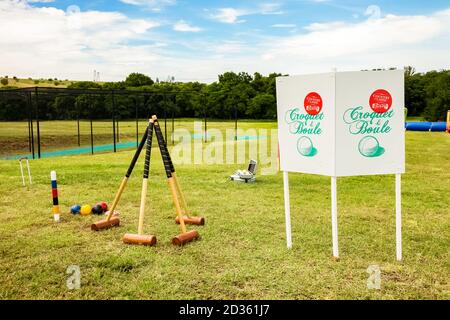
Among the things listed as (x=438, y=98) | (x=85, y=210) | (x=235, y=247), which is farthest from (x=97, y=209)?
(x=438, y=98)

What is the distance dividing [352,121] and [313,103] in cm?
48

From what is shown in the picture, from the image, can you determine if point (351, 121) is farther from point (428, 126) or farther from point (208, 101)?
point (208, 101)

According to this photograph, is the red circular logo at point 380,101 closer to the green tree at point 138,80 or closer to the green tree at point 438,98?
the green tree at point 438,98

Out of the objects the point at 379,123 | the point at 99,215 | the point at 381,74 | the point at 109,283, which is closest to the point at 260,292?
the point at 109,283

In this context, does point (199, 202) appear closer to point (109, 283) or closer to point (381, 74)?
point (109, 283)

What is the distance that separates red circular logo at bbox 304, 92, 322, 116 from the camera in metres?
4.75

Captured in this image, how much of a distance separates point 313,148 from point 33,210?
5.29m

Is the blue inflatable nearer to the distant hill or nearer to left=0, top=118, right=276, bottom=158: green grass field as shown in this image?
left=0, top=118, right=276, bottom=158: green grass field

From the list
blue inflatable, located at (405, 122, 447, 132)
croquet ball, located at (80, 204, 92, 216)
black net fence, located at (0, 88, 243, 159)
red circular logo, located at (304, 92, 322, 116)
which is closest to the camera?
red circular logo, located at (304, 92, 322, 116)

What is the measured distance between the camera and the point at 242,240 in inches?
227

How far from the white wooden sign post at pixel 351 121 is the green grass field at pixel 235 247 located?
2.14 feet

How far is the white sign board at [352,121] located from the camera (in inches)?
183

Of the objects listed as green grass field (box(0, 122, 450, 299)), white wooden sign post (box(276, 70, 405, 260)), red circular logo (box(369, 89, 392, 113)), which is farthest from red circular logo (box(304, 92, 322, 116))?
green grass field (box(0, 122, 450, 299))

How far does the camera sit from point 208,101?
44781 millimetres
